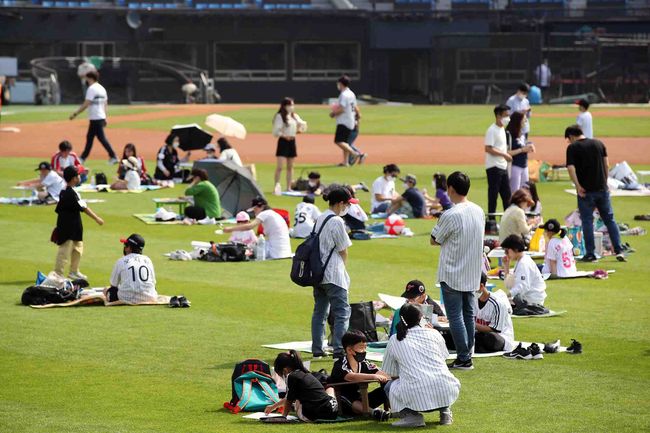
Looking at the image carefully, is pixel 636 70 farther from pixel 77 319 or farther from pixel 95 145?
pixel 77 319

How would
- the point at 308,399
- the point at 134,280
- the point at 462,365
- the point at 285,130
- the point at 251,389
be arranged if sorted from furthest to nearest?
1. the point at 285,130
2. the point at 134,280
3. the point at 462,365
4. the point at 251,389
5. the point at 308,399

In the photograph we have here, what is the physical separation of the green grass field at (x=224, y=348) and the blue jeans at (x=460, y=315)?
0.32 m

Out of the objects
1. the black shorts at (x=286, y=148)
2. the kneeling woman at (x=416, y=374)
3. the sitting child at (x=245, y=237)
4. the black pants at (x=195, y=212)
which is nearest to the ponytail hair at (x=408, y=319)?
the kneeling woman at (x=416, y=374)

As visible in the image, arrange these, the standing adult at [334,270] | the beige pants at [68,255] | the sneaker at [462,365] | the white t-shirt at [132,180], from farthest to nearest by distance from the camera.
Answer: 1. the white t-shirt at [132,180]
2. the beige pants at [68,255]
3. the standing adult at [334,270]
4. the sneaker at [462,365]

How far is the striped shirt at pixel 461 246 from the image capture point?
13266 millimetres

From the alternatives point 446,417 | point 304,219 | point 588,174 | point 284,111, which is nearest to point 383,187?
point 304,219

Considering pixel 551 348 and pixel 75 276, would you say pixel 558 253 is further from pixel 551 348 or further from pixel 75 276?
pixel 75 276

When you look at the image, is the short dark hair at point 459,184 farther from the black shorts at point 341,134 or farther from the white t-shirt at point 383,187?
the black shorts at point 341,134

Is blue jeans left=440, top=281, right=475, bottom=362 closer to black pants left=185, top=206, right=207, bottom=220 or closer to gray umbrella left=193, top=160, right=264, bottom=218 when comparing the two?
black pants left=185, top=206, right=207, bottom=220

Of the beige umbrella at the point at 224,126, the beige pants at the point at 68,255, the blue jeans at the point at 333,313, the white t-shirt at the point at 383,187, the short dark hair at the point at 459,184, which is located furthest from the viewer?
the beige umbrella at the point at 224,126

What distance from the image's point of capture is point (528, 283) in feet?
55.5

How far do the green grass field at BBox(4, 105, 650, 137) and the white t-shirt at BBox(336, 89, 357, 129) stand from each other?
49.3ft

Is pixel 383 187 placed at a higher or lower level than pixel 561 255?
higher

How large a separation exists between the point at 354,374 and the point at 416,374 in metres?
0.68
